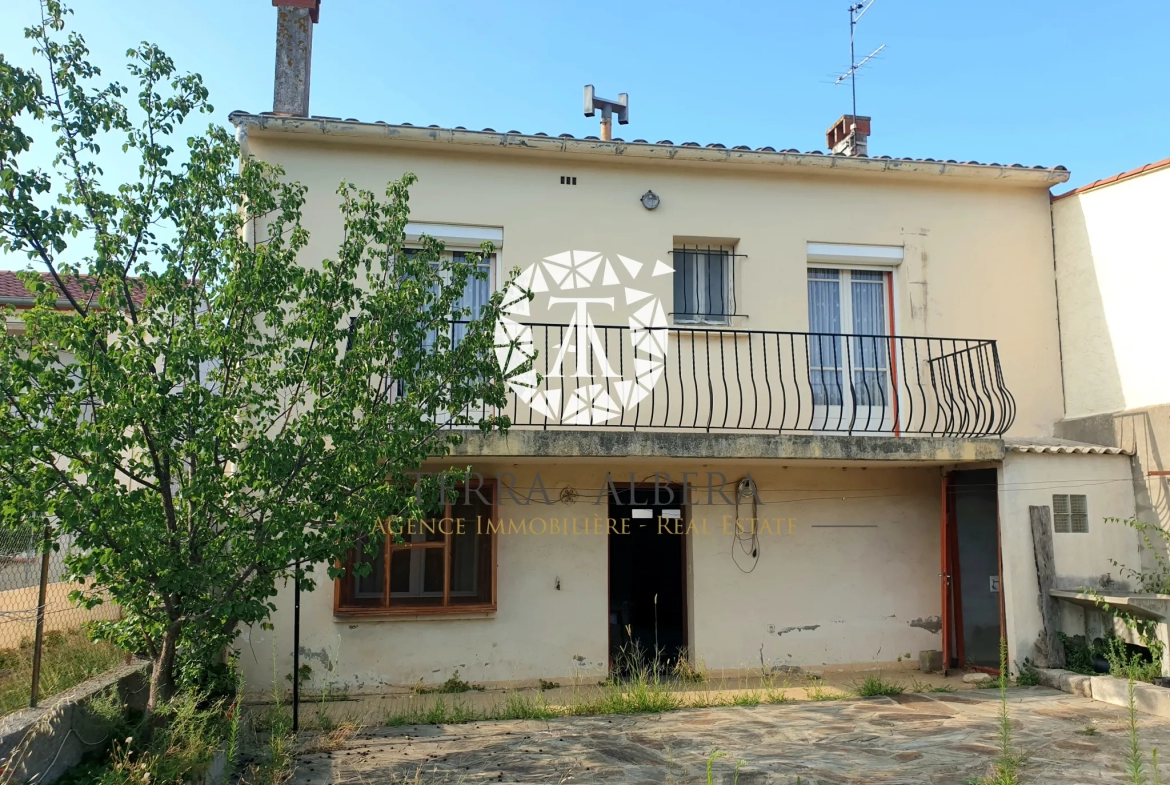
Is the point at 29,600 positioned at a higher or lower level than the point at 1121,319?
lower

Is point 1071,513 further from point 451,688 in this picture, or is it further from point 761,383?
point 451,688

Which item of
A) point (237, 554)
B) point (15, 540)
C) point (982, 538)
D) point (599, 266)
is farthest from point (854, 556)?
point (15, 540)

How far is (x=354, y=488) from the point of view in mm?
5703

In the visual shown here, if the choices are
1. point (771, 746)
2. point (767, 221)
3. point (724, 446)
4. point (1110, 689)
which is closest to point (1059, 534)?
point (1110, 689)

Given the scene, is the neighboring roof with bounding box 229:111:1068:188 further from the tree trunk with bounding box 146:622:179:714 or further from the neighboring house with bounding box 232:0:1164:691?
the tree trunk with bounding box 146:622:179:714

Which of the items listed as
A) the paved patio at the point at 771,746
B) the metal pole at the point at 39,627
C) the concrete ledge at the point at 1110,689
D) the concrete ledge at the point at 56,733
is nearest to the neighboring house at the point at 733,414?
the concrete ledge at the point at 1110,689

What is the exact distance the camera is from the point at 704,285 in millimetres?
9555

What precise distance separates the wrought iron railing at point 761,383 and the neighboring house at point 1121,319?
977mm

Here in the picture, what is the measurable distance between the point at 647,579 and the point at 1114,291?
240 inches

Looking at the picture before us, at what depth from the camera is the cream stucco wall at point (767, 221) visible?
899 centimetres

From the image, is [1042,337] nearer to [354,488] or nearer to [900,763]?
[900,763]

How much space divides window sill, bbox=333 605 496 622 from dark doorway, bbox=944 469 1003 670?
489 cm

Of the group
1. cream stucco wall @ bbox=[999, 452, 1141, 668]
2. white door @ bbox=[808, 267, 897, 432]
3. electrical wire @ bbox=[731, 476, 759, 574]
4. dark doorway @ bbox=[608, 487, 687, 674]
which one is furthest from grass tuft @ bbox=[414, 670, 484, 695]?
cream stucco wall @ bbox=[999, 452, 1141, 668]

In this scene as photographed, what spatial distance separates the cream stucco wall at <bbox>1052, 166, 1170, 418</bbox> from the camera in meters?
8.86
